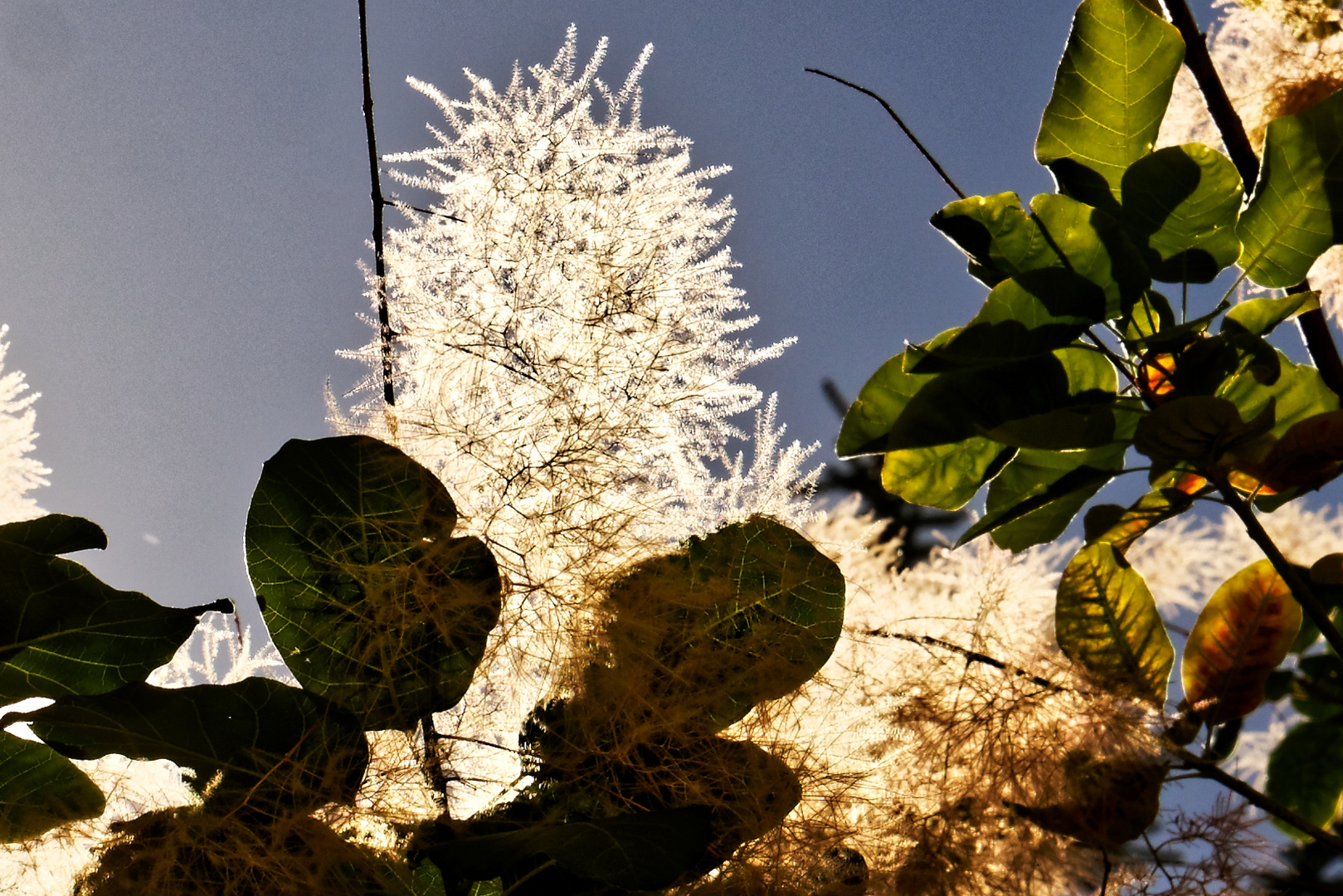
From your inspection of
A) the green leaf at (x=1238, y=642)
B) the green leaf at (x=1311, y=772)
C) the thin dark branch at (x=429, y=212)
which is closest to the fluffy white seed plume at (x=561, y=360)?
the thin dark branch at (x=429, y=212)

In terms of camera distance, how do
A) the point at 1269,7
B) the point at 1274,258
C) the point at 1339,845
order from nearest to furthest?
the point at 1339,845
the point at 1274,258
the point at 1269,7

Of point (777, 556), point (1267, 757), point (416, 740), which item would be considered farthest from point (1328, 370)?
point (416, 740)

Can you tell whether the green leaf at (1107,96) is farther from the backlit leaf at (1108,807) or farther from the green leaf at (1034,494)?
the backlit leaf at (1108,807)

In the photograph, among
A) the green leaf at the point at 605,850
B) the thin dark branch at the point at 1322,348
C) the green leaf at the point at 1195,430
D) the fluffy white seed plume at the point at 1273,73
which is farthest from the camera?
the fluffy white seed plume at the point at 1273,73

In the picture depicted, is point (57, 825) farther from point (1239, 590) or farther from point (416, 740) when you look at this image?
point (1239, 590)

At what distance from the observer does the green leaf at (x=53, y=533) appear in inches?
19.4

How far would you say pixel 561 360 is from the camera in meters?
0.64

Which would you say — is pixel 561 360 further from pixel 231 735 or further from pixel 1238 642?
pixel 1238 642

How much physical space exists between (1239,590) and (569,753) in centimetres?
41

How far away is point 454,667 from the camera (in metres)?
0.54

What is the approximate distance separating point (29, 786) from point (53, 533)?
130 mm

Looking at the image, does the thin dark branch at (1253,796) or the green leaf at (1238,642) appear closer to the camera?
the thin dark branch at (1253,796)

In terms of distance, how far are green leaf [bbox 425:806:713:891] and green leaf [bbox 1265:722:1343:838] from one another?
0.45 meters

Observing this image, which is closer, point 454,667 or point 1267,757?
point 454,667
